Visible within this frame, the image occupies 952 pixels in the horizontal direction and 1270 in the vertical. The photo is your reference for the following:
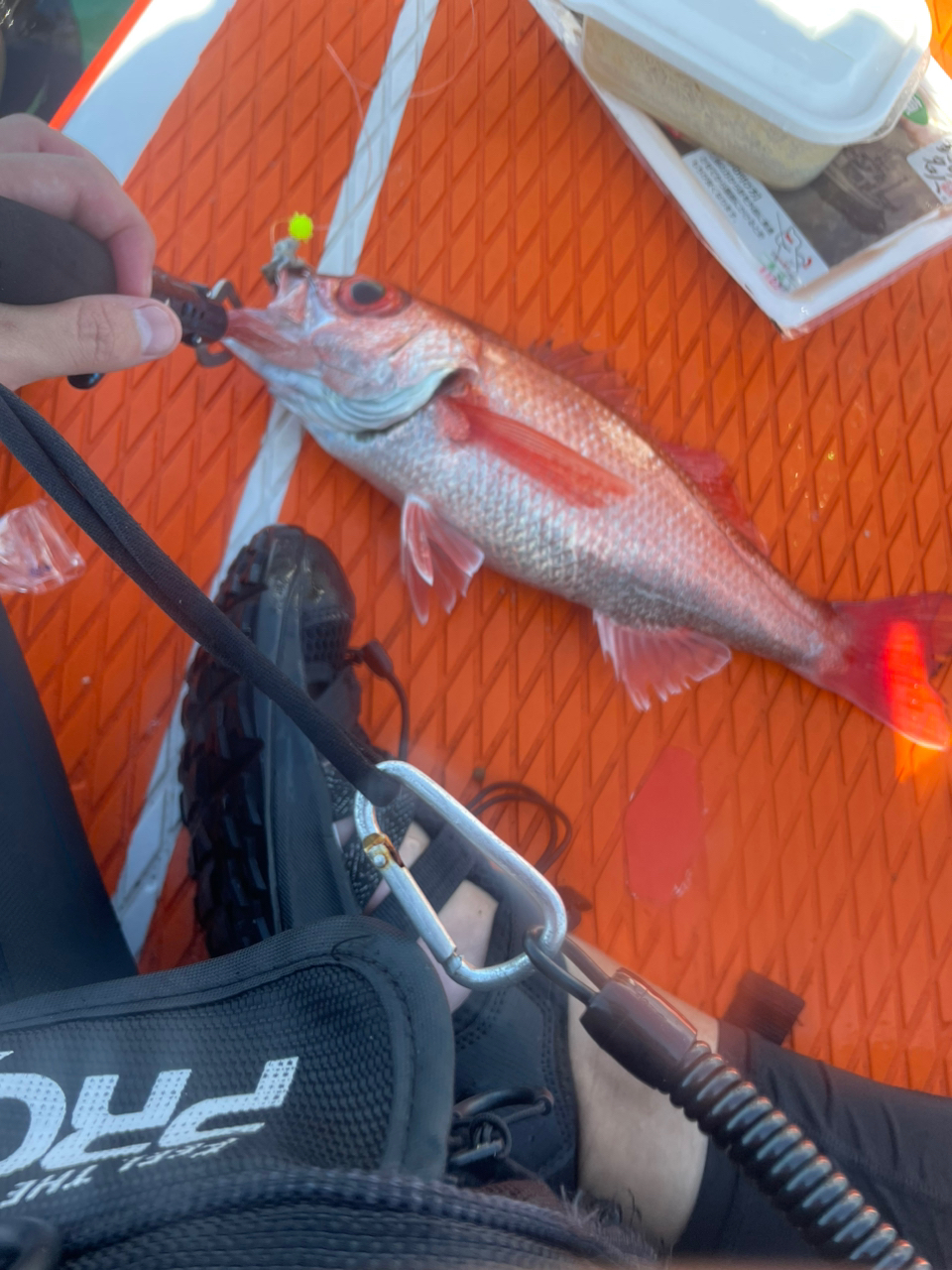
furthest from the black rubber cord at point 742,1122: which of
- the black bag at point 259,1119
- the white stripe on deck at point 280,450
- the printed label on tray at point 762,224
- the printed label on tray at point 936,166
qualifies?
the printed label on tray at point 936,166

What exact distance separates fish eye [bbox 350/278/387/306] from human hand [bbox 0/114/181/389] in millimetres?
400

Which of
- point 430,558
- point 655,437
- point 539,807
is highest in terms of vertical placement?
point 430,558

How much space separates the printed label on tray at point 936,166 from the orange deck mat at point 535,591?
0.24 metres

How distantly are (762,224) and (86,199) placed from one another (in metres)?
1.26

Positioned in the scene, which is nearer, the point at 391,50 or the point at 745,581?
the point at 745,581

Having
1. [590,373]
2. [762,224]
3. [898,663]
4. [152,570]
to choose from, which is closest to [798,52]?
[762,224]

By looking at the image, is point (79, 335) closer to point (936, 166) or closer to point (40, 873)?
point (40, 873)

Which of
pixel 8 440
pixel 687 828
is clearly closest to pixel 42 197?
pixel 8 440

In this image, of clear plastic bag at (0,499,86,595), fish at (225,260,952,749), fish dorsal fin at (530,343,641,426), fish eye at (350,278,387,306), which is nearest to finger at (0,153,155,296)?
fish at (225,260,952,749)

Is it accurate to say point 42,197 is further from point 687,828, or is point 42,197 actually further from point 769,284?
point 687,828

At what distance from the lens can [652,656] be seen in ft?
4.93

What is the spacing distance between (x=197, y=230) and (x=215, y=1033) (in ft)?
4.70

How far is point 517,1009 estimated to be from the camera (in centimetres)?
116

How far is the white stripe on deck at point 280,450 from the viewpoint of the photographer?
135cm
